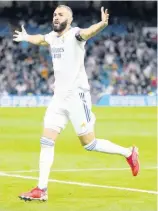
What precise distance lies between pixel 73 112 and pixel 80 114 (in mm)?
106

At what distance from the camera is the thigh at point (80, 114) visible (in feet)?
32.8

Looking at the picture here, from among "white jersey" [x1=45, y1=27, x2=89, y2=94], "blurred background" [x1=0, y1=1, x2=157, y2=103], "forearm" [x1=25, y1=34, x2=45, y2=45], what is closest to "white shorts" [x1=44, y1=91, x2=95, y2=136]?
"white jersey" [x1=45, y1=27, x2=89, y2=94]

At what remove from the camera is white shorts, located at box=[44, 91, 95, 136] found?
988 cm

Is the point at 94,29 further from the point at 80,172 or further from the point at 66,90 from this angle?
the point at 80,172

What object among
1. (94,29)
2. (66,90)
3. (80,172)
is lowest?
(80,172)

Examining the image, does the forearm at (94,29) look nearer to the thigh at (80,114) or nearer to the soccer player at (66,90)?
the soccer player at (66,90)

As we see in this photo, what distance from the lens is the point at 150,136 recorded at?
2031 centimetres

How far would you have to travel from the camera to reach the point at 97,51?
1741 inches

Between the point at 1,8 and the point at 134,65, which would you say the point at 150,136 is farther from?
the point at 1,8

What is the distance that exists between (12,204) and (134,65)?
3412 centimetres

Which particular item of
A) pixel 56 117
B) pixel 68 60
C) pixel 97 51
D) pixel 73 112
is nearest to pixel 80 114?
pixel 73 112

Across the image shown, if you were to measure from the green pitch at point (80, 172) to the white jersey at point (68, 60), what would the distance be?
1.56 meters

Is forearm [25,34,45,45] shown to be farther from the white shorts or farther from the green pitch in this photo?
the green pitch

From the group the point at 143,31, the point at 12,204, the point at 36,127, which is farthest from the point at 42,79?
the point at 12,204
